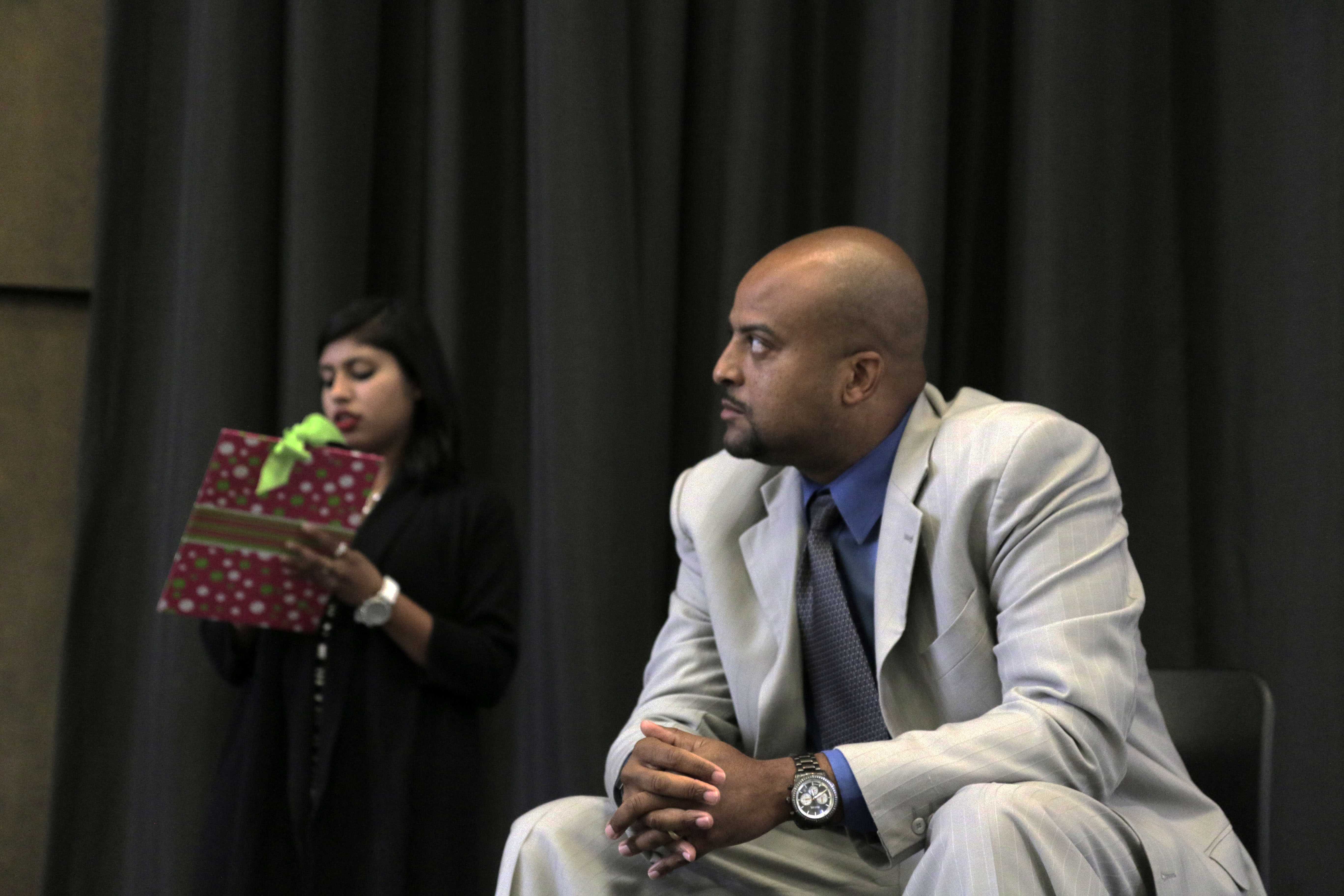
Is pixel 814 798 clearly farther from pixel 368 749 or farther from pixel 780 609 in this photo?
pixel 368 749

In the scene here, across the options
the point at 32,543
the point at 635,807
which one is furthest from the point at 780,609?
the point at 32,543

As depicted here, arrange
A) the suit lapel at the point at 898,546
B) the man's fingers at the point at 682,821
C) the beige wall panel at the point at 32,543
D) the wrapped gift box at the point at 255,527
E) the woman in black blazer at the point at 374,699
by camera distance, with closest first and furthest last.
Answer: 1. the man's fingers at the point at 682,821
2. the suit lapel at the point at 898,546
3. the wrapped gift box at the point at 255,527
4. the woman in black blazer at the point at 374,699
5. the beige wall panel at the point at 32,543

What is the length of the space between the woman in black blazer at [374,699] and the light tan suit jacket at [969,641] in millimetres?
507

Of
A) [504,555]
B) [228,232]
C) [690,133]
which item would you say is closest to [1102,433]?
[690,133]

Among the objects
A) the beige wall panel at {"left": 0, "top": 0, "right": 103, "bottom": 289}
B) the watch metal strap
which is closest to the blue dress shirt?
the watch metal strap

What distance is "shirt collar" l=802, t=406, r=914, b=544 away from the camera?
1.72m

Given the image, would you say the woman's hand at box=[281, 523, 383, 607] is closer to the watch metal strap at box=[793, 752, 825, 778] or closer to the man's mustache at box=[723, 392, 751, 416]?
the man's mustache at box=[723, 392, 751, 416]

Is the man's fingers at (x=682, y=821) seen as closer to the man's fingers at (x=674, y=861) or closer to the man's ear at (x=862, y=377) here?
Answer: the man's fingers at (x=674, y=861)

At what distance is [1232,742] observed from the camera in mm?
1817

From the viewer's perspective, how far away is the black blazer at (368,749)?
2.10 meters

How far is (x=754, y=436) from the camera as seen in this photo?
173 centimetres

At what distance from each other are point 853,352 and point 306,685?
3.63 ft

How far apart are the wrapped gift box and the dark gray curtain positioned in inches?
29.6

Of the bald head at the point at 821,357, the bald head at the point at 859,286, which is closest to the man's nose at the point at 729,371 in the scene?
the bald head at the point at 821,357
